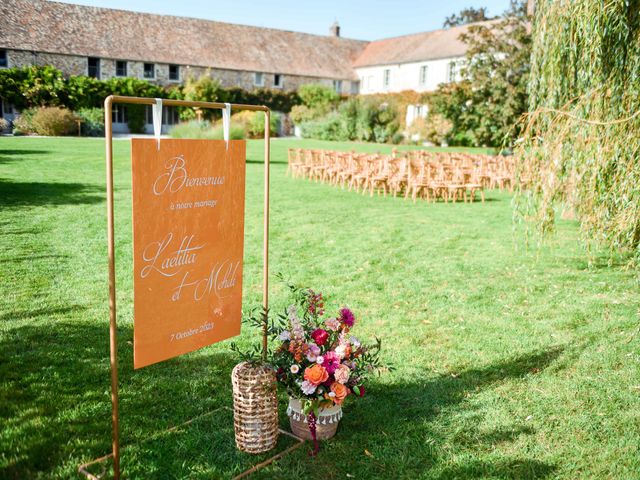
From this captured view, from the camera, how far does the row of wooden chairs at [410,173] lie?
16.0 m

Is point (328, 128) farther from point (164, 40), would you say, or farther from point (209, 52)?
point (164, 40)

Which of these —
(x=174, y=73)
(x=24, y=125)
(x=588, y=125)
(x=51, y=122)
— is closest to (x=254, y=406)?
(x=588, y=125)

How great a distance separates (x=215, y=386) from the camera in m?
4.67

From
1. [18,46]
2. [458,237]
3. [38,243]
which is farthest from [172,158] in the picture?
[18,46]

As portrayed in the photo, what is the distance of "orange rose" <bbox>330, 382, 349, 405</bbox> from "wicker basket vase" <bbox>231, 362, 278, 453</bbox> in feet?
1.24

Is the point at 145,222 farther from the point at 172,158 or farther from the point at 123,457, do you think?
the point at 123,457

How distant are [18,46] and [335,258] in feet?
112

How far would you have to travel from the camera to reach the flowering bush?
12.0 ft

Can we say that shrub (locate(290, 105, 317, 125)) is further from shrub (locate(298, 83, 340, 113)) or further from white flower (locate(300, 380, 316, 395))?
white flower (locate(300, 380, 316, 395))

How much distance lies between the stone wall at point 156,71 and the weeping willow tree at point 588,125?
1418 inches

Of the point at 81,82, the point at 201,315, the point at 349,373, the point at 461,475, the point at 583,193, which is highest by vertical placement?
the point at 81,82

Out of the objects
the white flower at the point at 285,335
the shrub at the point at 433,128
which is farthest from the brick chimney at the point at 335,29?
the white flower at the point at 285,335

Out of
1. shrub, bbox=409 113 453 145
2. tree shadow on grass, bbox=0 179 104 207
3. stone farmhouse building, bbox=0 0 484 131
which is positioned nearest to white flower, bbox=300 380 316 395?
tree shadow on grass, bbox=0 179 104 207

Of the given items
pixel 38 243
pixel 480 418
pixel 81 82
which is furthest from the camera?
pixel 81 82
